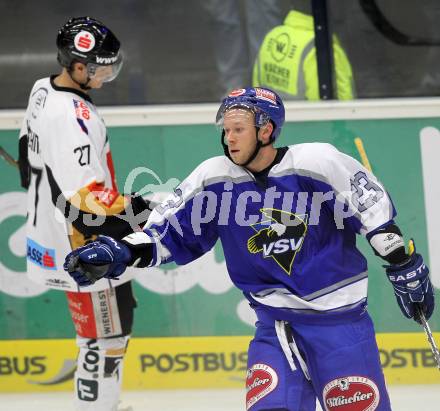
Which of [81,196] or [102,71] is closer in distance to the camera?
[81,196]

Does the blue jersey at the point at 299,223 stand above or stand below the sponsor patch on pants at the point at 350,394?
above

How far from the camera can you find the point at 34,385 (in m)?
5.07

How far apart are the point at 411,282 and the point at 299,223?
380 millimetres

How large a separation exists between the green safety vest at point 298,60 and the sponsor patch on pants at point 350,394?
206 cm

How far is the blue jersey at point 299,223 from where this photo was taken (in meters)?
3.30

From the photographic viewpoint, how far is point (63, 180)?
160 inches

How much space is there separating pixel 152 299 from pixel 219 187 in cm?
173

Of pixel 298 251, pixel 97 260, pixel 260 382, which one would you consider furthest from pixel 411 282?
pixel 97 260

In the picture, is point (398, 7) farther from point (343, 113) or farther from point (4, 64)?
point (4, 64)

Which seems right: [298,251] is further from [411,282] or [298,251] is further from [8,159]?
[8,159]

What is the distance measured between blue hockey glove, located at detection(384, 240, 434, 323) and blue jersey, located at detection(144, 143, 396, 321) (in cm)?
11

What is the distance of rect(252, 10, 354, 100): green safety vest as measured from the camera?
5.04 meters

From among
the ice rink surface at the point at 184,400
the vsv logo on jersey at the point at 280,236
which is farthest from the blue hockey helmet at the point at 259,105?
the ice rink surface at the point at 184,400

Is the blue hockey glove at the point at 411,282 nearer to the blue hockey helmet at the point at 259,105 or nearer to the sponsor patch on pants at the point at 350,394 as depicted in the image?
the sponsor patch on pants at the point at 350,394
